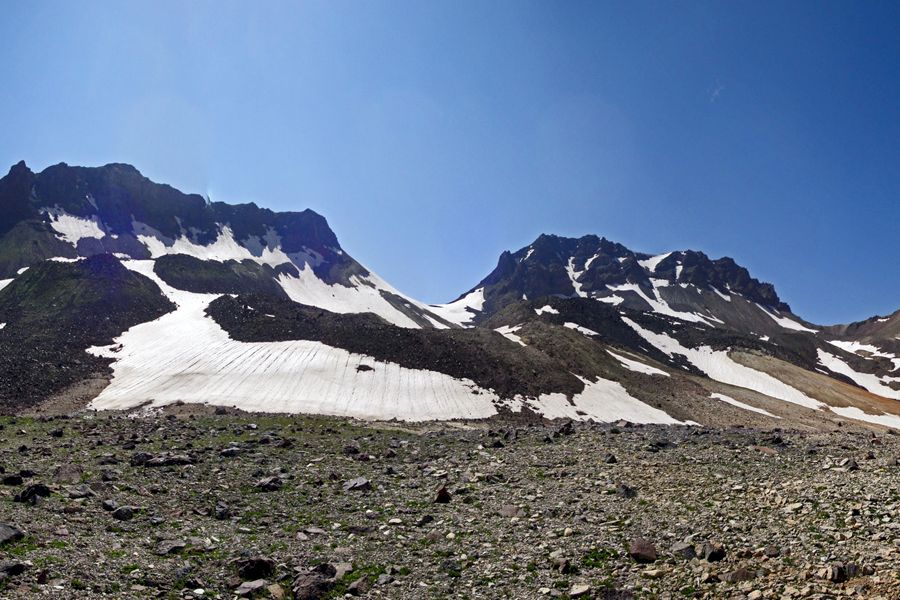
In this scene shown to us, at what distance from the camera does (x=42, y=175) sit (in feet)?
622

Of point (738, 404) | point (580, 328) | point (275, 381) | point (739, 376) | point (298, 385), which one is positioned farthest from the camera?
point (580, 328)

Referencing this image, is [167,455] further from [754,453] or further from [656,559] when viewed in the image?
[754,453]

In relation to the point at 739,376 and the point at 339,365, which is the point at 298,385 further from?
the point at 739,376

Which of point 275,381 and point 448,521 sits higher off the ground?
point 275,381

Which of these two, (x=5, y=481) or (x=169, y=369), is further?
(x=169, y=369)

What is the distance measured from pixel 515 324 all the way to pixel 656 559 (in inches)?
4292

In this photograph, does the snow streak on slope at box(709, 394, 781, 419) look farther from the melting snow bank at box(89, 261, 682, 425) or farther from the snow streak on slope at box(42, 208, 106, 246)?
the snow streak on slope at box(42, 208, 106, 246)

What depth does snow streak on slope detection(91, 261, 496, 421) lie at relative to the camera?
164ft

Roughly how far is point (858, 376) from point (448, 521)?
19033cm

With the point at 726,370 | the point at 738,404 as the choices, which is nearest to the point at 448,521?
the point at 738,404

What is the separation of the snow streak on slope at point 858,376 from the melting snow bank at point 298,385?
403 ft

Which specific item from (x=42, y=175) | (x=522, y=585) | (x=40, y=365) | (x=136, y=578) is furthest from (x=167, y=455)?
(x=42, y=175)

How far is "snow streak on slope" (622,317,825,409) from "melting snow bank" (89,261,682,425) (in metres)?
50.4

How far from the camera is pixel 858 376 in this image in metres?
162
